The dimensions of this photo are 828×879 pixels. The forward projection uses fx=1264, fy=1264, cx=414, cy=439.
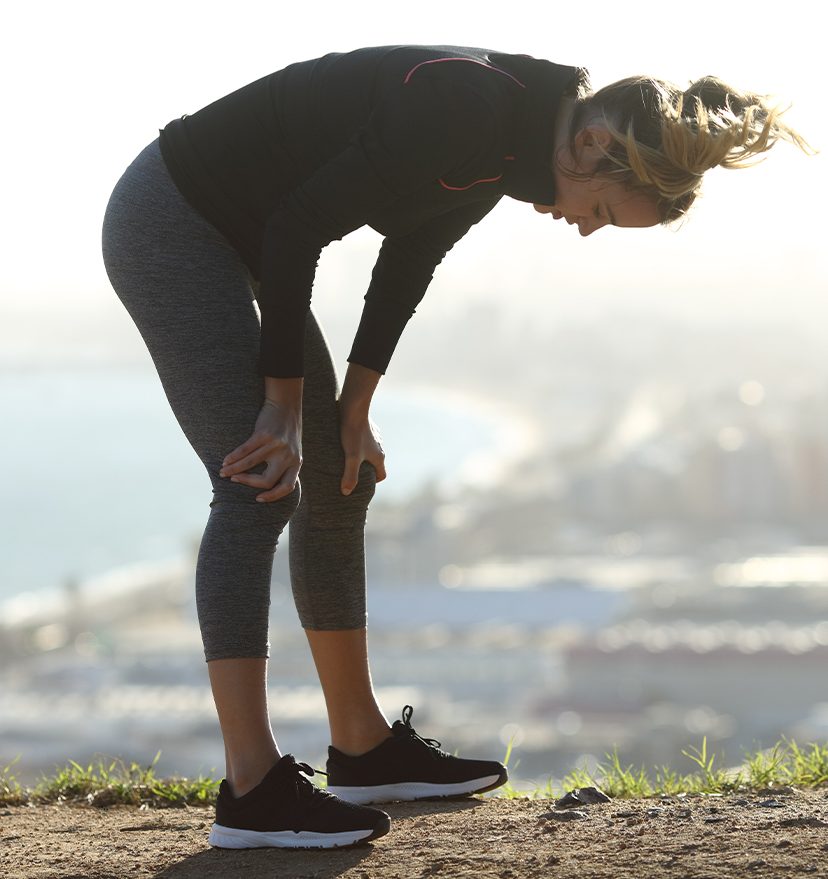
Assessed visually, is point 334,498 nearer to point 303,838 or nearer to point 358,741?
point 358,741

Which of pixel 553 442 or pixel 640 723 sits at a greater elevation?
pixel 553 442

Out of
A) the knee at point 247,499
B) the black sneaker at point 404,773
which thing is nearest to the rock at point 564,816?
the black sneaker at point 404,773

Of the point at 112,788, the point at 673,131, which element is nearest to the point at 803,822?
the point at 673,131

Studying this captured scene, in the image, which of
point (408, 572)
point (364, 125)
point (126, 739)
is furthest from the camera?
point (408, 572)

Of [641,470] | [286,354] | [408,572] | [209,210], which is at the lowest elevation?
[286,354]

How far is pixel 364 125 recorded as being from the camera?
200 cm

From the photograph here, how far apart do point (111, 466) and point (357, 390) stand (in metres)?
70.5

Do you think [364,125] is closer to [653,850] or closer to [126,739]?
[653,850]

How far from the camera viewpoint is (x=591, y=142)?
2.00m

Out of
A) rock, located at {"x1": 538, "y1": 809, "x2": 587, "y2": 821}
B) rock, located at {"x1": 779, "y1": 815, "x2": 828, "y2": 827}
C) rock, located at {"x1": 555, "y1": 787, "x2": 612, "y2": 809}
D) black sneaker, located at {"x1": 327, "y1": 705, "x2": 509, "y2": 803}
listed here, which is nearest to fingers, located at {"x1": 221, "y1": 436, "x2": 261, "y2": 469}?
black sneaker, located at {"x1": 327, "y1": 705, "x2": 509, "y2": 803}

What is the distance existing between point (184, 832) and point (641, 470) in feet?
162

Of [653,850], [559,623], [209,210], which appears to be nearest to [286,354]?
[209,210]

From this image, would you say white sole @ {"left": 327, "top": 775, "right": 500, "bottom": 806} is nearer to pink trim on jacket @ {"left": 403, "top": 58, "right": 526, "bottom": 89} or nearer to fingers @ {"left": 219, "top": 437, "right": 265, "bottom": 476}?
fingers @ {"left": 219, "top": 437, "right": 265, "bottom": 476}

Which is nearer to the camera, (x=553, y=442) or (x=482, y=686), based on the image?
(x=482, y=686)
